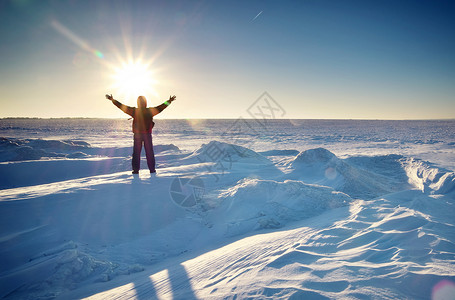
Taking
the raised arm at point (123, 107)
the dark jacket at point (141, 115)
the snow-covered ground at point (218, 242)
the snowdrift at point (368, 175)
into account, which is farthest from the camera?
the snowdrift at point (368, 175)

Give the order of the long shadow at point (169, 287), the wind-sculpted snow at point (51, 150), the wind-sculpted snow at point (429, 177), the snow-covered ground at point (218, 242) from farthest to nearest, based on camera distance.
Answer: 1. the wind-sculpted snow at point (51, 150)
2. the wind-sculpted snow at point (429, 177)
3. the long shadow at point (169, 287)
4. the snow-covered ground at point (218, 242)

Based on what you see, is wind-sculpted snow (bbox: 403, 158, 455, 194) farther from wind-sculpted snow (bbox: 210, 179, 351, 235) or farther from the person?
the person

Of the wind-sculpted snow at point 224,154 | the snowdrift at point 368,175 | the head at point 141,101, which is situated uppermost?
the head at point 141,101

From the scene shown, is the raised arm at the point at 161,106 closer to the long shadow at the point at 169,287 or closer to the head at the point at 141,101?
the head at the point at 141,101

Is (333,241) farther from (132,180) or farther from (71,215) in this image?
(132,180)

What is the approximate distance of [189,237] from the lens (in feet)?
12.0

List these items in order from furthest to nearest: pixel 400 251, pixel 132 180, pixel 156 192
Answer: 1. pixel 132 180
2. pixel 156 192
3. pixel 400 251

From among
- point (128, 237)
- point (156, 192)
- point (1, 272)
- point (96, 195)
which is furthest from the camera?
point (156, 192)

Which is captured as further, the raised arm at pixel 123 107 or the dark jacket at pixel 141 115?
the dark jacket at pixel 141 115

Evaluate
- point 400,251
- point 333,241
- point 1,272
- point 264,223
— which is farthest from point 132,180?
point 400,251

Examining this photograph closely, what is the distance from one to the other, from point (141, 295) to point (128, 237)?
4.92 feet

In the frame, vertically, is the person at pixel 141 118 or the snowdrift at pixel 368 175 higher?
the person at pixel 141 118

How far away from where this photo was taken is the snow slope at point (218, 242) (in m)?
1.78

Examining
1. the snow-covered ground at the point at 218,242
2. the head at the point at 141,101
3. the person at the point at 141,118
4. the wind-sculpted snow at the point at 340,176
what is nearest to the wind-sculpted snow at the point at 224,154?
the wind-sculpted snow at the point at 340,176
